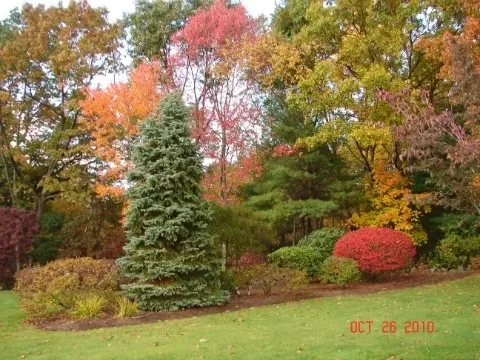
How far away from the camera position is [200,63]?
71.5 ft

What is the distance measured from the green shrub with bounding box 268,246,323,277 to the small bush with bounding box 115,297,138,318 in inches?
226

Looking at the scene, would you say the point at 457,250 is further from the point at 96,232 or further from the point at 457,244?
the point at 96,232

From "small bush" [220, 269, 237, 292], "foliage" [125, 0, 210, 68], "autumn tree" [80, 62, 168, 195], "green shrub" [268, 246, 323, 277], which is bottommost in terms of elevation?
"small bush" [220, 269, 237, 292]

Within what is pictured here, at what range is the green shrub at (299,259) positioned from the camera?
52.9 ft

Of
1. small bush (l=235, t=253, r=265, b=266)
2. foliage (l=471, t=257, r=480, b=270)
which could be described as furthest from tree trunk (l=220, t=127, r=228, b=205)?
foliage (l=471, t=257, r=480, b=270)

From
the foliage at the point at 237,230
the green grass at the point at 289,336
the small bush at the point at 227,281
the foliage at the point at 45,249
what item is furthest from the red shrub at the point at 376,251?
the foliage at the point at 45,249

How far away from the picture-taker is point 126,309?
11289 mm

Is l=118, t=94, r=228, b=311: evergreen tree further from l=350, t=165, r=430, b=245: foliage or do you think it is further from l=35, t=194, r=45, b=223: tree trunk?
l=35, t=194, r=45, b=223: tree trunk

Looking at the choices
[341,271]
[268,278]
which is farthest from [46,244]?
[341,271]

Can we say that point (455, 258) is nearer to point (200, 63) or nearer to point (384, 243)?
point (384, 243)

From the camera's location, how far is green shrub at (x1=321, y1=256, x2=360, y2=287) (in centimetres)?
1473

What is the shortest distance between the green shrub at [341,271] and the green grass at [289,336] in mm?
2484

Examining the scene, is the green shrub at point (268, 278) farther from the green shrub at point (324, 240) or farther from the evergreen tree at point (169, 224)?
the green shrub at point (324, 240)

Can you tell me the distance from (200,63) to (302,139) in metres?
6.73
